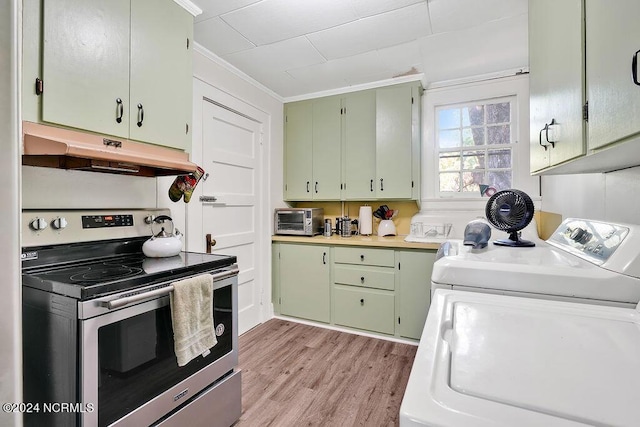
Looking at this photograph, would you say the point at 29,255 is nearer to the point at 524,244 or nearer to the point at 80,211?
the point at 80,211

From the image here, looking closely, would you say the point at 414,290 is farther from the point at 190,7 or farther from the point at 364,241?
the point at 190,7

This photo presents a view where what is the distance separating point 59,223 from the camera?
1.40 metres

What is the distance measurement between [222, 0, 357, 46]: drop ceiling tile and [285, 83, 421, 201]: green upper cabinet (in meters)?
1.05

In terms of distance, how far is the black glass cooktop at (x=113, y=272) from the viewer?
3.42 feet

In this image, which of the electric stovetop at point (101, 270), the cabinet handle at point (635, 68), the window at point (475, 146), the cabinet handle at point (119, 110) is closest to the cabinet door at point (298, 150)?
the window at point (475, 146)

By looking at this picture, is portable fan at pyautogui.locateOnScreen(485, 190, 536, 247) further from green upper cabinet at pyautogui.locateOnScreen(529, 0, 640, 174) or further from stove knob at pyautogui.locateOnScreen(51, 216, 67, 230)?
stove knob at pyautogui.locateOnScreen(51, 216, 67, 230)

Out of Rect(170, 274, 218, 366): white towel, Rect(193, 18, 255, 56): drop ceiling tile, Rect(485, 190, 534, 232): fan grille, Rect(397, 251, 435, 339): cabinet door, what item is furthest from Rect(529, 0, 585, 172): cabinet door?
Rect(193, 18, 255, 56): drop ceiling tile

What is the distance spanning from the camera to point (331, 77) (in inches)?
110

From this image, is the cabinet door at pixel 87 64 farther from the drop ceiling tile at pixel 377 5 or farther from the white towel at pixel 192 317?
the drop ceiling tile at pixel 377 5

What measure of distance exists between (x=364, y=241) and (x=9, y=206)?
7.61 ft

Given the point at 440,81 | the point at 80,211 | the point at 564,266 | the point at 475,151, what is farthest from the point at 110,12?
the point at 475,151

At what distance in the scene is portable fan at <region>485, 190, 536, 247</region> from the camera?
5.34ft

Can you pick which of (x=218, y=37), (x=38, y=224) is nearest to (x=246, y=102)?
(x=218, y=37)

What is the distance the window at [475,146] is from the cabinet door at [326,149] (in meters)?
1.00
